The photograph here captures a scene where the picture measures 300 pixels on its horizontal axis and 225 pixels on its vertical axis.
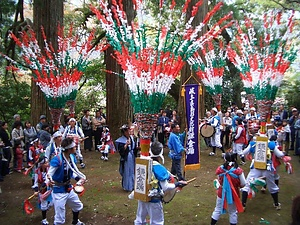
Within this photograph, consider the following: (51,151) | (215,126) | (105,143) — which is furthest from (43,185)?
(215,126)

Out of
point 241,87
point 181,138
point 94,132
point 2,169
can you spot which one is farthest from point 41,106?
point 241,87

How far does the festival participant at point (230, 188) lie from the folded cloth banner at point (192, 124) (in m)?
1.42

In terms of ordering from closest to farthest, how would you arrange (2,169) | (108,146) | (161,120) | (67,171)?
(67,171), (2,169), (108,146), (161,120)

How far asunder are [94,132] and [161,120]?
2.69 metres

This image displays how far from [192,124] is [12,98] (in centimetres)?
915

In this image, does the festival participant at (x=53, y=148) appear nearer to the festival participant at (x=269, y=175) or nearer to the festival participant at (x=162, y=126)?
the festival participant at (x=269, y=175)

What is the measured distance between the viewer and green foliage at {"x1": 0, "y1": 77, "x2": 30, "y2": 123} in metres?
12.7

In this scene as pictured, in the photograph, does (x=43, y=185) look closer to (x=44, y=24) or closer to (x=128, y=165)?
(x=128, y=165)

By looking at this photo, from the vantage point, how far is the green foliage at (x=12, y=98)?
12.7m

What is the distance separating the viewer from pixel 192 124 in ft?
21.4

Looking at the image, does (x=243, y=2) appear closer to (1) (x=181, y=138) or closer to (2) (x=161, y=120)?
(2) (x=161, y=120)

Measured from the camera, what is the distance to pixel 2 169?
885 cm

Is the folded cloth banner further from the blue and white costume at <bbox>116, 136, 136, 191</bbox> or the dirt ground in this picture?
the blue and white costume at <bbox>116, 136, 136, 191</bbox>

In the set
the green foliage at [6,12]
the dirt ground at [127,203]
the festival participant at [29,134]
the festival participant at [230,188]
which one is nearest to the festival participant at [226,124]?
the dirt ground at [127,203]
